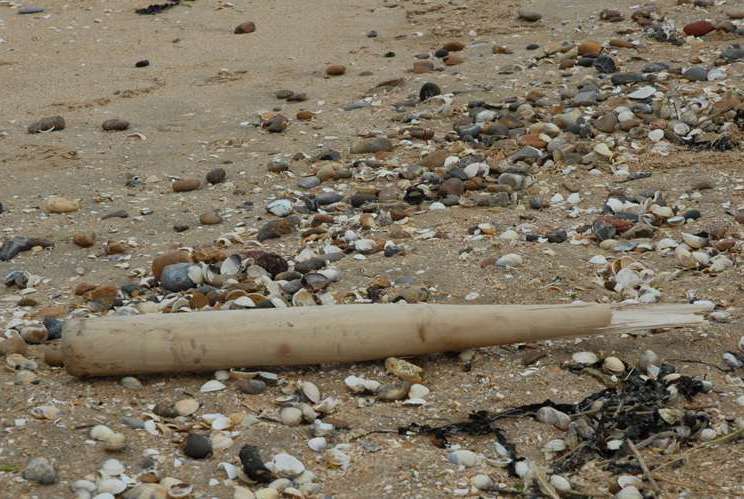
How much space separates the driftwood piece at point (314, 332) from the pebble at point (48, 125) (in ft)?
10.9

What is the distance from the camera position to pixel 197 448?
313cm

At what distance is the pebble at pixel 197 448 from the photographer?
3.13m

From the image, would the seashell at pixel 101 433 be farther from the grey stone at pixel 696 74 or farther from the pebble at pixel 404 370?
the grey stone at pixel 696 74

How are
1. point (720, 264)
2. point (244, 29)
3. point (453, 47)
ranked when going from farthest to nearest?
1. point (244, 29)
2. point (453, 47)
3. point (720, 264)

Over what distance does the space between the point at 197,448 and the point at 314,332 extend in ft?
1.93

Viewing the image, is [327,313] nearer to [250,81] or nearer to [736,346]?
[736,346]

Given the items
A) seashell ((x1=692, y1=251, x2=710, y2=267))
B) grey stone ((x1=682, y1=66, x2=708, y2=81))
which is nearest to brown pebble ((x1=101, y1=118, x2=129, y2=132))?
grey stone ((x1=682, y1=66, x2=708, y2=81))

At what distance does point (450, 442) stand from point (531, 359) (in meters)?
0.53

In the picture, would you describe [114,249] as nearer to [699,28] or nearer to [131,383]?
[131,383]

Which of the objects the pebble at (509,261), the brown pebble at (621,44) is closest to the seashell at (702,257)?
the pebble at (509,261)

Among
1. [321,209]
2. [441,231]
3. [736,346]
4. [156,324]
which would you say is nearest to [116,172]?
[321,209]

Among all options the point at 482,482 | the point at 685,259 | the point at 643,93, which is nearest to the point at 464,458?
the point at 482,482

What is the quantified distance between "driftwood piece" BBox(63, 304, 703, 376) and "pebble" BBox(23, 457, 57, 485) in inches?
20.4

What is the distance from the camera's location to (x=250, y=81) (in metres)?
7.36
